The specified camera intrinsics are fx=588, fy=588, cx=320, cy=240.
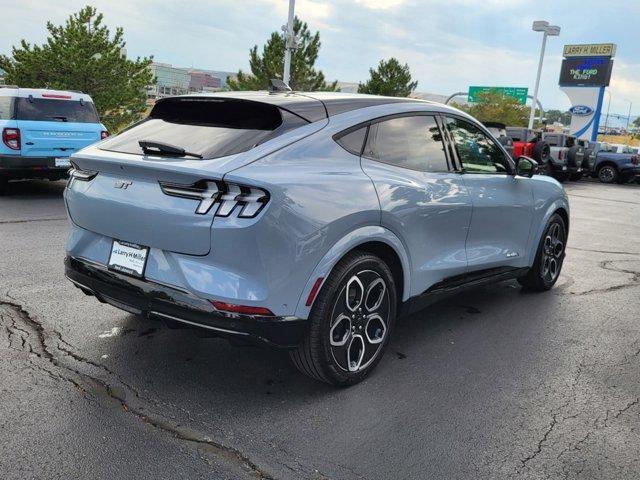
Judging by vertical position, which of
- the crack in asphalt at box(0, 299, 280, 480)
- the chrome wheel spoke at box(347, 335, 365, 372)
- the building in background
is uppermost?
the building in background

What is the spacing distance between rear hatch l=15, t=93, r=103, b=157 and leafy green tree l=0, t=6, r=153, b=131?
10.4 meters

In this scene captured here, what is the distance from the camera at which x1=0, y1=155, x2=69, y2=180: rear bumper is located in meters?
9.05

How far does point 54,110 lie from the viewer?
31.7 ft

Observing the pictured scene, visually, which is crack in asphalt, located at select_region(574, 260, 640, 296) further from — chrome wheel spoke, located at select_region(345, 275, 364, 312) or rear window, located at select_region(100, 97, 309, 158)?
rear window, located at select_region(100, 97, 309, 158)

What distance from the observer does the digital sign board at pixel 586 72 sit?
40.0 m

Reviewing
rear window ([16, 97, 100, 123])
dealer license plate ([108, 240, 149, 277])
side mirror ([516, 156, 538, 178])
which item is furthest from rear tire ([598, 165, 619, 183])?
dealer license plate ([108, 240, 149, 277])

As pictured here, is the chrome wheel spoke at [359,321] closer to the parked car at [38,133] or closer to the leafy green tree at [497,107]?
the parked car at [38,133]

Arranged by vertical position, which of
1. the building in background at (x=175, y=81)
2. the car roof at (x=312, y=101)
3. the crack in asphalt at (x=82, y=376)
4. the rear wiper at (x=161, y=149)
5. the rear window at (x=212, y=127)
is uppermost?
the building in background at (x=175, y=81)

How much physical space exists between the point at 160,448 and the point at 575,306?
13.3ft

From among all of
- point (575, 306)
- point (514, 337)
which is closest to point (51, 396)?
point (514, 337)

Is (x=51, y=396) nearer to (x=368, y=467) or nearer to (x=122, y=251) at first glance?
(x=122, y=251)

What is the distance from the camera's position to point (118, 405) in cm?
306

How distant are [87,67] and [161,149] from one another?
1824cm

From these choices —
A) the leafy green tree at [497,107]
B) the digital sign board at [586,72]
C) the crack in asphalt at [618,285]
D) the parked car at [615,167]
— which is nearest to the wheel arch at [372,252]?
the crack in asphalt at [618,285]
